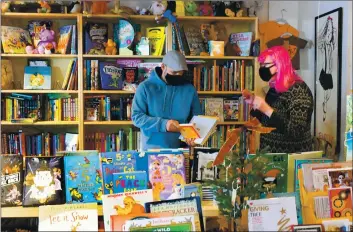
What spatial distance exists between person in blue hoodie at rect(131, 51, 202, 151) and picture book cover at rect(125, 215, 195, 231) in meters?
1.13

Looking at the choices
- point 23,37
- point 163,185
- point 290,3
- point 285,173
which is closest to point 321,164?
point 285,173

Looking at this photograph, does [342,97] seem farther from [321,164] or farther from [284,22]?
[321,164]

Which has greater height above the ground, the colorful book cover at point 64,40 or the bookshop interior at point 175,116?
the colorful book cover at point 64,40

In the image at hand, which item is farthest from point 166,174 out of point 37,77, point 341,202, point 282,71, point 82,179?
point 37,77

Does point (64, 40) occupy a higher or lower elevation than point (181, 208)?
higher

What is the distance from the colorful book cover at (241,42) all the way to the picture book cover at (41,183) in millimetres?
2480

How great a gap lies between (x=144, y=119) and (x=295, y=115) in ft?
2.94

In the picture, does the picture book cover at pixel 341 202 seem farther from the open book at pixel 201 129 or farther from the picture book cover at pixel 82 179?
the picture book cover at pixel 82 179

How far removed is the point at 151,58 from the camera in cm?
408

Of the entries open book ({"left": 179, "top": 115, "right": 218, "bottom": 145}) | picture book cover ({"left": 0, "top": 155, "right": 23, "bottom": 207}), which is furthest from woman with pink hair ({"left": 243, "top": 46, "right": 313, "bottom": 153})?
picture book cover ({"left": 0, "top": 155, "right": 23, "bottom": 207})

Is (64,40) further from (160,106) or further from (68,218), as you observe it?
(68,218)

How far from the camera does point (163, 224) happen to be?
1.57m

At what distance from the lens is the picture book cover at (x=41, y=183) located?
197 cm

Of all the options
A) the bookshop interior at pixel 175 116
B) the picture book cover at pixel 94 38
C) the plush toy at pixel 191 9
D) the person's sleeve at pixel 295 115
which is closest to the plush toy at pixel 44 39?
the bookshop interior at pixel 175 116
